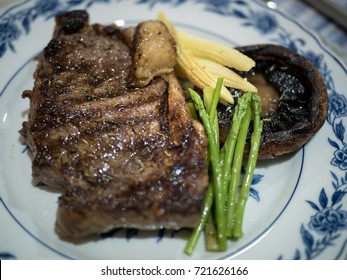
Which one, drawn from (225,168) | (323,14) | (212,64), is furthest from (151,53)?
(323,14)

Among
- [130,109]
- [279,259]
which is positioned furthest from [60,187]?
[279,259]

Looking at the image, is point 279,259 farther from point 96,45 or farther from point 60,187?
point 96,45

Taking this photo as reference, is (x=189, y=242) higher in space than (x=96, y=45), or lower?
lower

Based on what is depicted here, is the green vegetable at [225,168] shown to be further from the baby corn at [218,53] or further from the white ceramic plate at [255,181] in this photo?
the baby corn at [218,53]

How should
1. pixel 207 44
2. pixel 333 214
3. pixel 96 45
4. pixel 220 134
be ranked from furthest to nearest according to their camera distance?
pixel 207 44 → pixel 96 45 → pixel 220 134 → pixel 333 214

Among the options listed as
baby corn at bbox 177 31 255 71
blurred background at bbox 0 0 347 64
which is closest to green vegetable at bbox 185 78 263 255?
baby corn at bbox 177 31 255 71

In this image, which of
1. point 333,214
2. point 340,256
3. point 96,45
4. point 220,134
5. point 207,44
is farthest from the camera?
point 207,44
